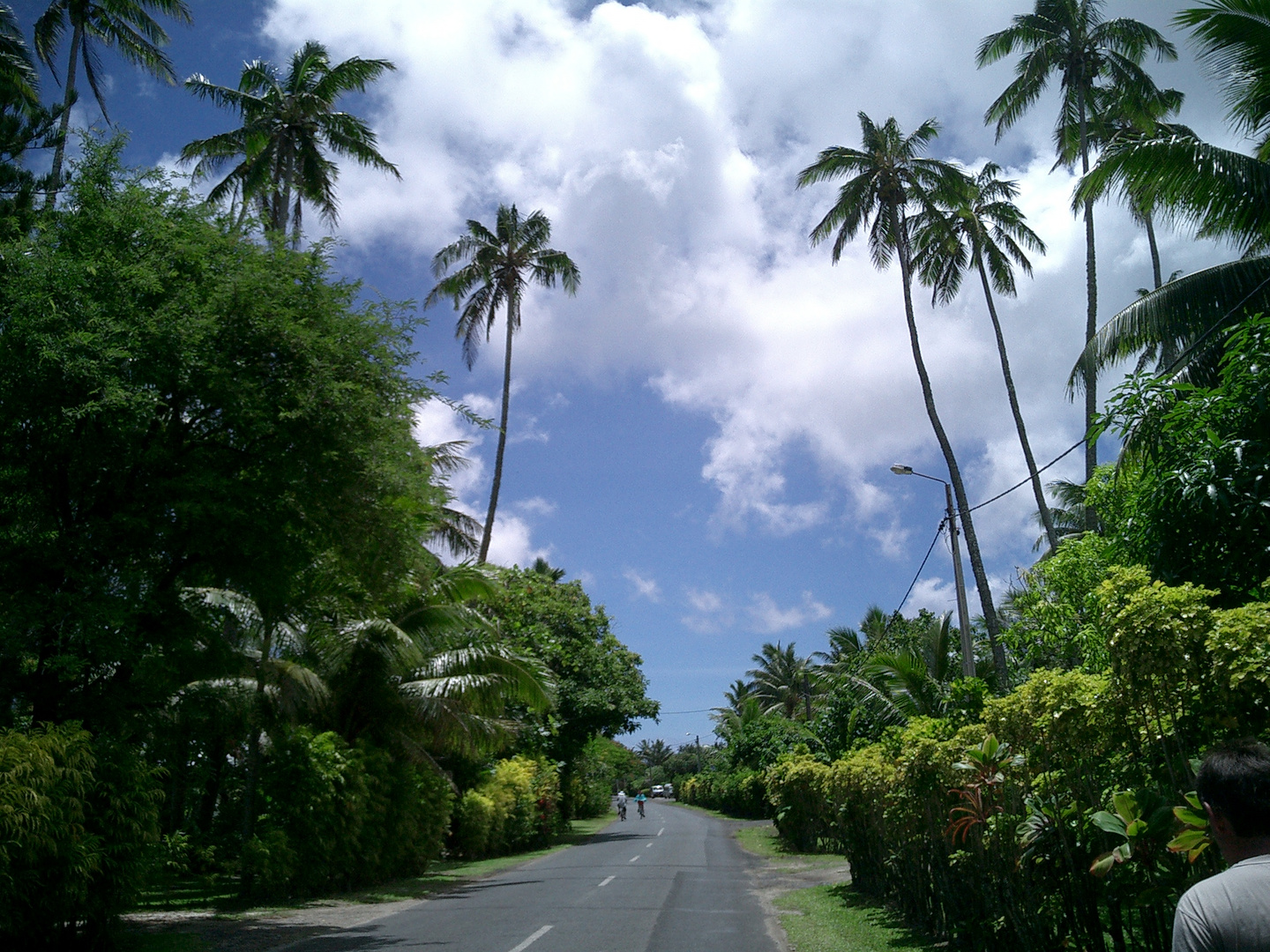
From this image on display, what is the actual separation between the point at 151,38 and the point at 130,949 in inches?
779

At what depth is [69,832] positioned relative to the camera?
809 cm

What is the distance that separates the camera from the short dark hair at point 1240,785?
2.73 meters

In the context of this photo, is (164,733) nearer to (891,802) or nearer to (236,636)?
(236,636)

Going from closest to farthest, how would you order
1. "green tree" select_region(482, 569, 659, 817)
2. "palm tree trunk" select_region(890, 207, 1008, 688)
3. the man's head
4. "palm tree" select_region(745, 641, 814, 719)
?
1. the man's head
2. "palm tree trunk" select_region(890, 207, 1008, 688)
3. "green tree" select_region(482, 569, 659, 817)
4. "palm tree" select_region(745, 641, 814, 719)

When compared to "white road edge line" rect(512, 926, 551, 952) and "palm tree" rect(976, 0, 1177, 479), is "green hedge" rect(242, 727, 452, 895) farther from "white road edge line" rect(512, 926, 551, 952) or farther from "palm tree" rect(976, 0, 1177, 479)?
"palm tree" rect(976, 0, 1177, 479)

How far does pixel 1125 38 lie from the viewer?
23.5m

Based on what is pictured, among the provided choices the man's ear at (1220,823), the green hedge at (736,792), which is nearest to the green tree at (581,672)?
the green hedge at (736,792)

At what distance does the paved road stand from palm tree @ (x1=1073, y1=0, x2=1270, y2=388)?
9.23 metres

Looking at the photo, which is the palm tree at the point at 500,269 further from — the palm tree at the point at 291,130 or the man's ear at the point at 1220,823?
the man's ear at the point at 1220,823

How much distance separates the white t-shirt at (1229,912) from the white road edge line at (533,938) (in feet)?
28.2

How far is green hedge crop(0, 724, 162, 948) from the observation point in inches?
299

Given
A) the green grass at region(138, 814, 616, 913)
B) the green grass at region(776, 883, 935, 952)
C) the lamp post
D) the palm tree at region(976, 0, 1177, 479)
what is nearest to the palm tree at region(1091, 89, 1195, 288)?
the palm tree at region(976, 0, 1177, 479)

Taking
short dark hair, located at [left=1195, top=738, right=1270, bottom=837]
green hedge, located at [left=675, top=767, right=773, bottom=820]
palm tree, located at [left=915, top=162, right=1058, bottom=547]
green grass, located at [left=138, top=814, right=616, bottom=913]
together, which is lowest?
green grass, located at [left=138, top=814, right=616, bottom=913]

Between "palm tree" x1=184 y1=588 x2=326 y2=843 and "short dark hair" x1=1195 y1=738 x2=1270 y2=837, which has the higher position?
"palm tree" x1=184 y1=588 x2=326 y2=843
